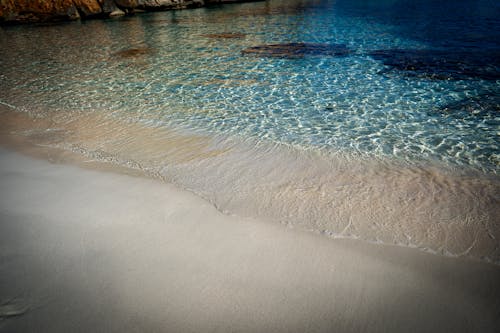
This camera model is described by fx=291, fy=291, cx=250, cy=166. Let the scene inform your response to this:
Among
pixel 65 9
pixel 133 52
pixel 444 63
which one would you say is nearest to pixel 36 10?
pixel 65 9

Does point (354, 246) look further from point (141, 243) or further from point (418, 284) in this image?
point (141, 243)

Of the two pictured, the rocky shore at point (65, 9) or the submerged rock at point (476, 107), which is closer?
the submerged rock at point (476, 107)

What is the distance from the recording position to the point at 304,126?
19.5ft

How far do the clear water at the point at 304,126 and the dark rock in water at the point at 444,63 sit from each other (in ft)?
0.34

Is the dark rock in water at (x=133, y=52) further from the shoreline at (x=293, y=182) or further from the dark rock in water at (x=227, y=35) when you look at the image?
the shoreline at (x=293, y=182)

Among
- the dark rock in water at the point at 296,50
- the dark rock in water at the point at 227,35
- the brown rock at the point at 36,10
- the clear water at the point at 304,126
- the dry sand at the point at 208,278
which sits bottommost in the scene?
the dry sand at the point at 208,278

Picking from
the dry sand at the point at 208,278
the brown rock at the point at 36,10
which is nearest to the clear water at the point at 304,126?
the dry sand at the point at 208,278

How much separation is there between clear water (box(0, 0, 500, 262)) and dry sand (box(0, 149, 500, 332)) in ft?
1.13

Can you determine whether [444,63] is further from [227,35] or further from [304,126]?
[227,35]

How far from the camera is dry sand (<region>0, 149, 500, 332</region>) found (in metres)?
2.25

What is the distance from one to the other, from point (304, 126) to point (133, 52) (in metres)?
9.84

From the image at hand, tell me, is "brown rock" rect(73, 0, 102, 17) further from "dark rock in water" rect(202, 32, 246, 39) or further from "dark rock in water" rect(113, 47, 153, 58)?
"dark rock in water" rect(113, 47, 153, 58)

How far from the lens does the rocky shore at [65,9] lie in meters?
23.7

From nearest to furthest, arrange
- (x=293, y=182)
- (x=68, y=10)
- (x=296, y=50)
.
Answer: (x=293, y=182), (x=296, y=50), (x=68, y=10)
